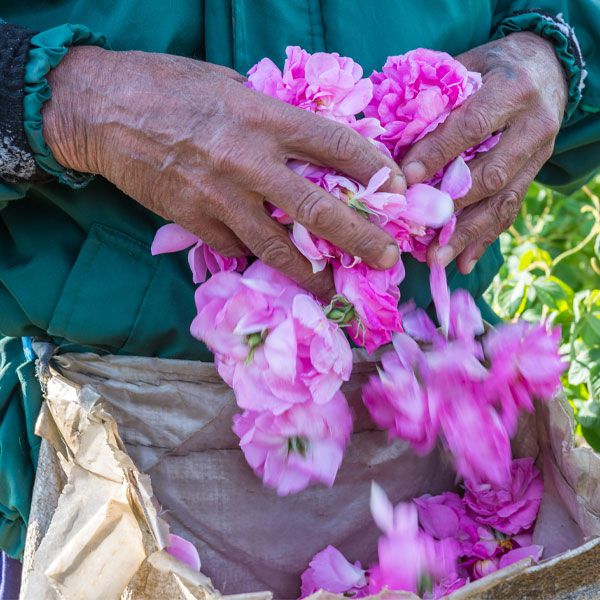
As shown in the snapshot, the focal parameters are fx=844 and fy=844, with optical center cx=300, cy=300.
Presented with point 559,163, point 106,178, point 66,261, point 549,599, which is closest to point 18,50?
point 106,178

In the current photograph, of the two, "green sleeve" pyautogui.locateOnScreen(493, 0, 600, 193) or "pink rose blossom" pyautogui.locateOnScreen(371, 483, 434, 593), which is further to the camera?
"green sleeve" pyautogui.locateOnScreen(493, 0, 600, 193)

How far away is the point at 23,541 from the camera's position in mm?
1332

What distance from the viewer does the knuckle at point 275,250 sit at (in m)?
1.03

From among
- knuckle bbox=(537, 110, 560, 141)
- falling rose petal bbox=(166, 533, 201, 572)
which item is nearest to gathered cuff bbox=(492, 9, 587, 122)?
knuckle bbox=(537, 110, 560, 141)

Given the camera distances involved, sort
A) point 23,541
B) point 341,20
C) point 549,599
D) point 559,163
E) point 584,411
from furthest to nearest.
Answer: point 584,411, point 559,163, point 23,541, point 341,20, point 549,599

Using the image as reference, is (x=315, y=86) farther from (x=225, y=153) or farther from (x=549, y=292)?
(x=549, y=292)

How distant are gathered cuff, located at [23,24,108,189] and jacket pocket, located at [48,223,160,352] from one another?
0.15m

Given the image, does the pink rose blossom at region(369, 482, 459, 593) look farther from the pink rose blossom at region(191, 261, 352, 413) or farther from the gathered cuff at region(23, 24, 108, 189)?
the gathered cuff at region(23, 24, 108, 189)

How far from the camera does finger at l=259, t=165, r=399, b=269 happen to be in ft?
3.22

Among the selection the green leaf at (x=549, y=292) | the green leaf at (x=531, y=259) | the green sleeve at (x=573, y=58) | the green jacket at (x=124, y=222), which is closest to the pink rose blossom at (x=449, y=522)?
the green jacket at (x=124, y=222)

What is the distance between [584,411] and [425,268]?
777 mm

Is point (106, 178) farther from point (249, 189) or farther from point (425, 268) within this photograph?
point (425, 268)

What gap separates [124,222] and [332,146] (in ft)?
1.10

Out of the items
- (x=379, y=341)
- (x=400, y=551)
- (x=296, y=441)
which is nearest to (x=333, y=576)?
(x=400, y=551)
